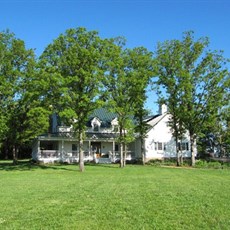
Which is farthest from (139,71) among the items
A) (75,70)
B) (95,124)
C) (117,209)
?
(117,209)

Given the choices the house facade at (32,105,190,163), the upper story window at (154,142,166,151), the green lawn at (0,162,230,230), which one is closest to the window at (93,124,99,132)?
the house facade at (32,105,190,163)

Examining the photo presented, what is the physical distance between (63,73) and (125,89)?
25.0 ft

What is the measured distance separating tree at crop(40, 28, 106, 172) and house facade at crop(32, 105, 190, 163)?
1215cm

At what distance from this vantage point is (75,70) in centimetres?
2853

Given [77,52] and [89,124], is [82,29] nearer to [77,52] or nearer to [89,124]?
[77,52]

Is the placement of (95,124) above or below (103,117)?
below

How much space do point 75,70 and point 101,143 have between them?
17.9 m

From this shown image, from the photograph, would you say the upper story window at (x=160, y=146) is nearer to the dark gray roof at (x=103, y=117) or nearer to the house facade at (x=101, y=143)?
the house facade at (x=101, y=143)

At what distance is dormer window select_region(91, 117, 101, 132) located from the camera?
44750mm

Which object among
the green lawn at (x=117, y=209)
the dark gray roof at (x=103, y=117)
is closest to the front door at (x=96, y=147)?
the dark gray roof at (x=103, y=117)

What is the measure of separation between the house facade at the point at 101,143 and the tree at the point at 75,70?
12.2 m

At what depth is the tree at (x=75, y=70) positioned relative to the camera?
2805 cm

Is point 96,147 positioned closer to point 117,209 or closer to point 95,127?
point 95,127

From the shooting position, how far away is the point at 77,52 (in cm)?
2842
